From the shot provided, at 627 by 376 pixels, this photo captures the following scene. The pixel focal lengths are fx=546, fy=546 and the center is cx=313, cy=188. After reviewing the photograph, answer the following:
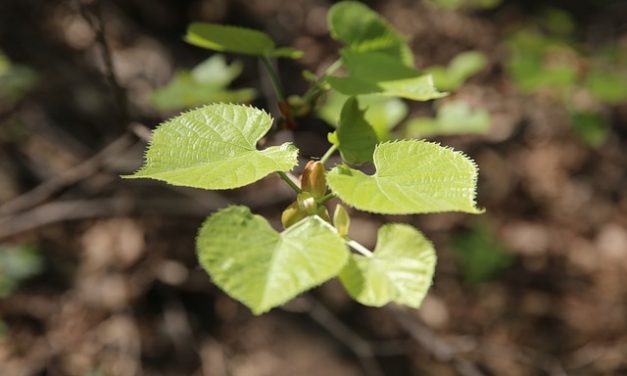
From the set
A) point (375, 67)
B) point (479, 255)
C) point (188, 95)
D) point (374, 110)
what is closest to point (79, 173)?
point (188, 95)

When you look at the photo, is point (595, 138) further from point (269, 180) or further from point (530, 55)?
point (269, 180)

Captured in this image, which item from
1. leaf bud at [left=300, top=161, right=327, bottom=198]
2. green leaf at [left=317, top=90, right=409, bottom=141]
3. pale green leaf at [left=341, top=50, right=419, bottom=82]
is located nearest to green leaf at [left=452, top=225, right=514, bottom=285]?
green leaf at [left=317, top=90, right=409, bottom=141]

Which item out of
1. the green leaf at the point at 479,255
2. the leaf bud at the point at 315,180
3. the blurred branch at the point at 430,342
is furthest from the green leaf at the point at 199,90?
the green leaf at the point at 479,255

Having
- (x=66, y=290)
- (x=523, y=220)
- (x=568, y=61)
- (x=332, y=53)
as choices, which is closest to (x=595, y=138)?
(x=523, y=220)

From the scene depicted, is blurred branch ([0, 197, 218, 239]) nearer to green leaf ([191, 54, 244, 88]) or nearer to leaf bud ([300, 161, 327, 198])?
green leaf ([191, 54, 244, 88])

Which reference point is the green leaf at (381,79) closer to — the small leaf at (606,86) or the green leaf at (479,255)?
the small leaf at (606,86)

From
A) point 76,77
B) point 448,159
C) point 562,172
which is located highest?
point 448,159
